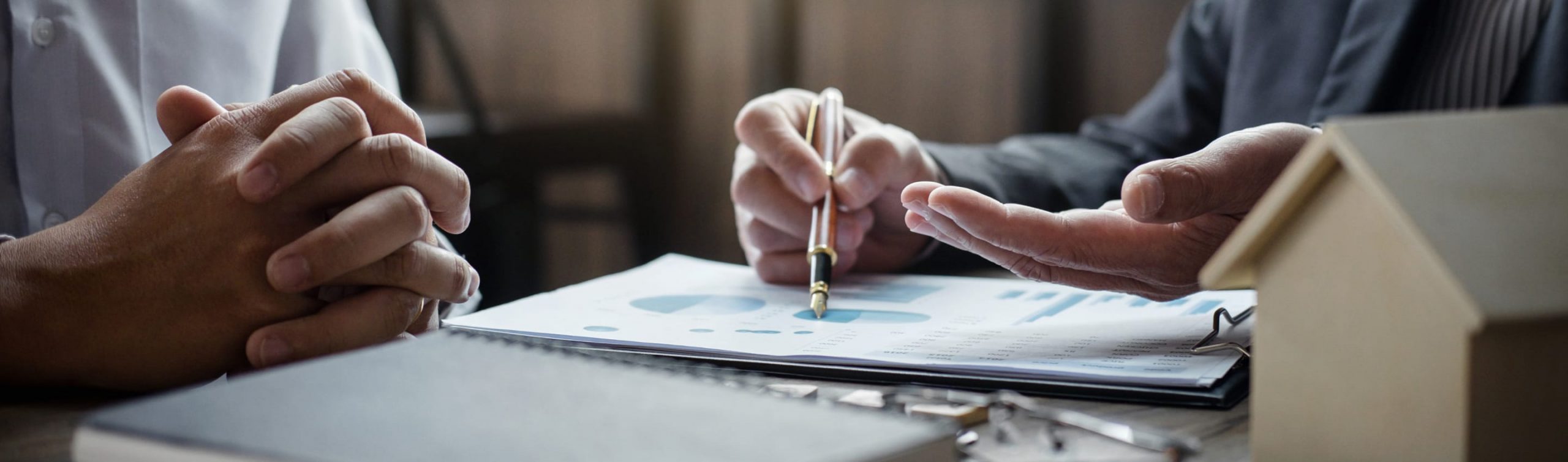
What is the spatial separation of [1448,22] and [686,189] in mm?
2075

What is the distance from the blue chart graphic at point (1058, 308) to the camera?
0.62 meters

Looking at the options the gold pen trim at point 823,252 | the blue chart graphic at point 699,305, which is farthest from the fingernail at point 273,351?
the gold pen trim at point 823,252

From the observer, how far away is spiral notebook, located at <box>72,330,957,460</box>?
0.27 meters

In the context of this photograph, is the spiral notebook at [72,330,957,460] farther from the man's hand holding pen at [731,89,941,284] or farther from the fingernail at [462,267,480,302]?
the man's hand holding pen at [731,89,941,284]

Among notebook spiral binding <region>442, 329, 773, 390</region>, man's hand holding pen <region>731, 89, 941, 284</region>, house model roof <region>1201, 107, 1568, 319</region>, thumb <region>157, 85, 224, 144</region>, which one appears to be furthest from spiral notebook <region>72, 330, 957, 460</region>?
man's hand holding pen <region>731, 89, 941, 284</region>

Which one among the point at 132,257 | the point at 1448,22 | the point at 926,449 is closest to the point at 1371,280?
the point at 926,449

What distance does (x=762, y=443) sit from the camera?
0.28 meters

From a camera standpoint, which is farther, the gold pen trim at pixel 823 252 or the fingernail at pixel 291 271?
the gold pen trim at pixel 823 252

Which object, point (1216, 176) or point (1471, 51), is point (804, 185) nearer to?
point (1216, 176)

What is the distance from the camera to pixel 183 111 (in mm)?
537

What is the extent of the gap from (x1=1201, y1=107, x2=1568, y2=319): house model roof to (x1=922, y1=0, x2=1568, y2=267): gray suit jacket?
0.64m

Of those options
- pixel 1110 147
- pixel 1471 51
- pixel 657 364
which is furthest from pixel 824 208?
pixel 1471 51

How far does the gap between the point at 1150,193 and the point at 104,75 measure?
0.74m

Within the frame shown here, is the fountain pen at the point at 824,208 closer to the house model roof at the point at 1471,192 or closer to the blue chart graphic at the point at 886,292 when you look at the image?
the blue chart graphic at the point at 886,292
